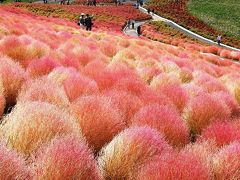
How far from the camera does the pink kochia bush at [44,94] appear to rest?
16.0 ft

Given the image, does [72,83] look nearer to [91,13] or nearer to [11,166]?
[11,166]

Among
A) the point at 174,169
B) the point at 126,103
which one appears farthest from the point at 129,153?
the point at 126,103

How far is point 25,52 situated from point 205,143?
4840mm

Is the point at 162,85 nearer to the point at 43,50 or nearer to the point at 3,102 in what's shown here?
the point at 43,50

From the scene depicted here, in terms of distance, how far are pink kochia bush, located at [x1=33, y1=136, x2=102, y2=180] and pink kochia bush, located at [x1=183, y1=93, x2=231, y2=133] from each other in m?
2.90

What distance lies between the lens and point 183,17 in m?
59.1

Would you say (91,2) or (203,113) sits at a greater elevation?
(203,113)

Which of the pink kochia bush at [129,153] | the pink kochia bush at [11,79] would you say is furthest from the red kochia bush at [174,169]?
the pink kochia bush at [11,79]

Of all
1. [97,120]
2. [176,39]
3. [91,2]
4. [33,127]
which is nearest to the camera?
[33,127]

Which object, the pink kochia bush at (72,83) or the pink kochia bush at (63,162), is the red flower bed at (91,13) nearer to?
the pink kochia bush at (72,83)

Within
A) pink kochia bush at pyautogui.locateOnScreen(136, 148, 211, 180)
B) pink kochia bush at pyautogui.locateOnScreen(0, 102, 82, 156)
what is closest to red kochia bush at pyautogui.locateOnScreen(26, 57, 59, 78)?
pink kochia bush at pyautogui.locateOnScreen(0, 102, 82, 156)

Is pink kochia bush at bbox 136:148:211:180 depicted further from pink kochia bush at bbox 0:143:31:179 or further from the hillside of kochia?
pink kochia bush at bbox 0:143:31:179

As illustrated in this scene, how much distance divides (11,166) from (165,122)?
237cm

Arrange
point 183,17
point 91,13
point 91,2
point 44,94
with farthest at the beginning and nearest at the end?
point 91,2 < point 183,17 < point 91,13 < point 44,94
